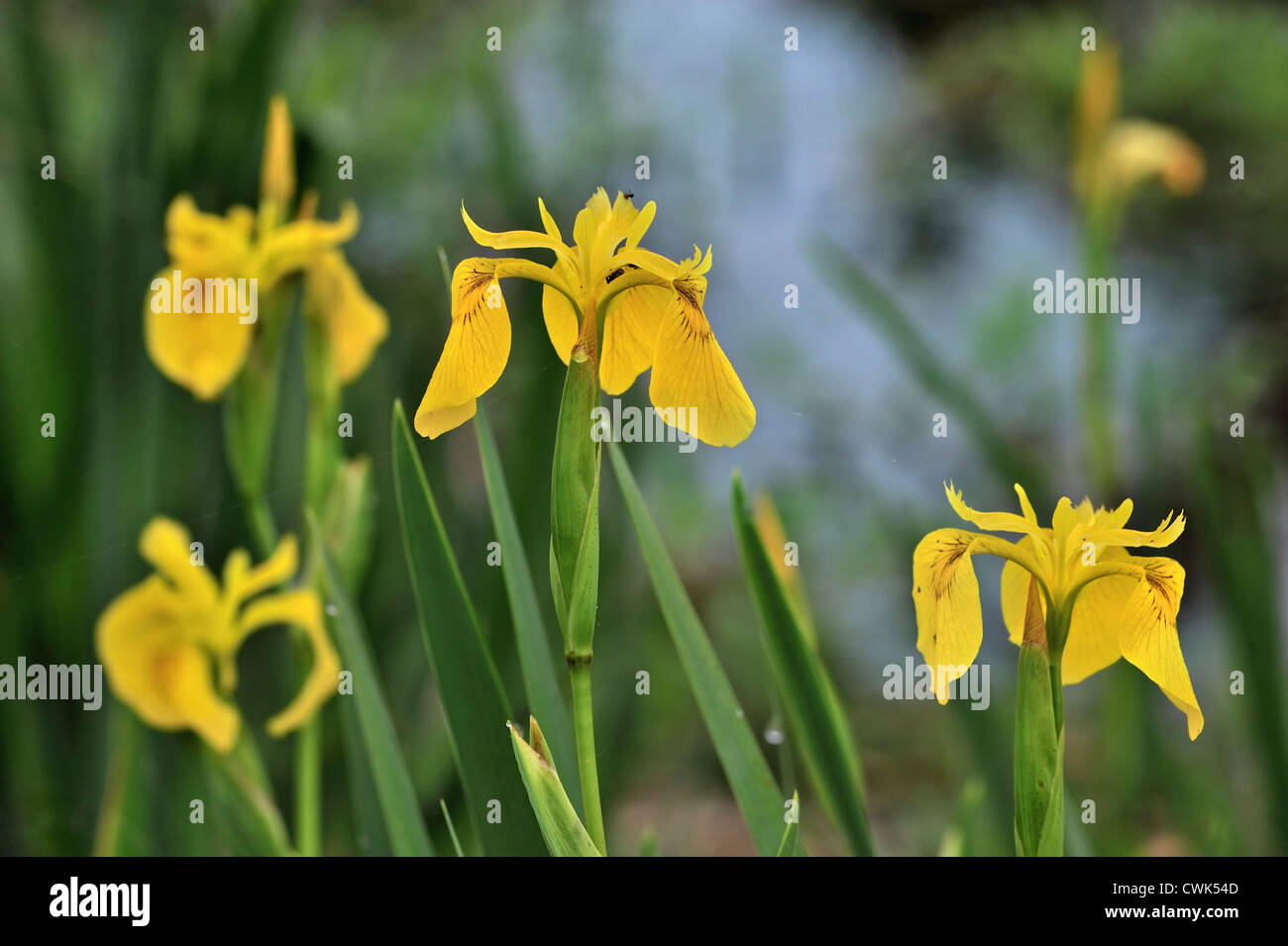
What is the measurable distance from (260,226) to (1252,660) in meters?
0.52

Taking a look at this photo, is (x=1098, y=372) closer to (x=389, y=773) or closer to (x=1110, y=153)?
(x=1110, y=153)

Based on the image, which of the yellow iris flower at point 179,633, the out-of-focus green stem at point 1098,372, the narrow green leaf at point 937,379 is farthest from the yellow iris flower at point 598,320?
the out-of-focus green stem at point 1098,372

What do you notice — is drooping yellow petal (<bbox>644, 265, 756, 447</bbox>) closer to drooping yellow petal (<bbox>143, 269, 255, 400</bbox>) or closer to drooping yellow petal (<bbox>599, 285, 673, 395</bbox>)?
drooping yellow petal (<bbox>599, 285, 673, 395</bbox>)

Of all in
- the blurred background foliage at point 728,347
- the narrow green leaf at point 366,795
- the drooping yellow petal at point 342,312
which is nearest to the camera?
the narrow green leaf at point 366,795

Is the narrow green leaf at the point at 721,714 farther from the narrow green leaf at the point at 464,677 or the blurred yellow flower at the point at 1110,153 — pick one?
the blurred yellow flower at the point at 1110,153

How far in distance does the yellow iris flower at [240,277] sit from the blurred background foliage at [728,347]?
0.07 metres

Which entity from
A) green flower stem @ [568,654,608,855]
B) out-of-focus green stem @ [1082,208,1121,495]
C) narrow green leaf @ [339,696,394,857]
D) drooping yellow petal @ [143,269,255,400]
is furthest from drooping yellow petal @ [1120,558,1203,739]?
out-of-focus green stem @ [1082,208,1121,495]

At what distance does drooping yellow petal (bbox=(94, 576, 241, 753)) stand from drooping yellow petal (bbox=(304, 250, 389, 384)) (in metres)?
0.12

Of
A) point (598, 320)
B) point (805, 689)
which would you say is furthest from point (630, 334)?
point (805, 689)

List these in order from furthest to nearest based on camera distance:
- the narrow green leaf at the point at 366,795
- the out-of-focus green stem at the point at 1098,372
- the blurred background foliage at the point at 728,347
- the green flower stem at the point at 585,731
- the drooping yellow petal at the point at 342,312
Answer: the out-of-focus green stem at the point at 1098,372 < the blurred background foliage at the point at 728,347 < the drooping yellow petal at the point at 342,312 < the narrow green leaf at the point at 366,795 < the green flower stem at the point at 585,731

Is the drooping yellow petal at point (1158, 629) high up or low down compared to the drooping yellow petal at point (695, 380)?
down

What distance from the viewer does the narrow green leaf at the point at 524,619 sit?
23cm

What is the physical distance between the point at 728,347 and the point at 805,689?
0.58ft

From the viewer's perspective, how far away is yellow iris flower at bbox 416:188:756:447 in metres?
0.20
